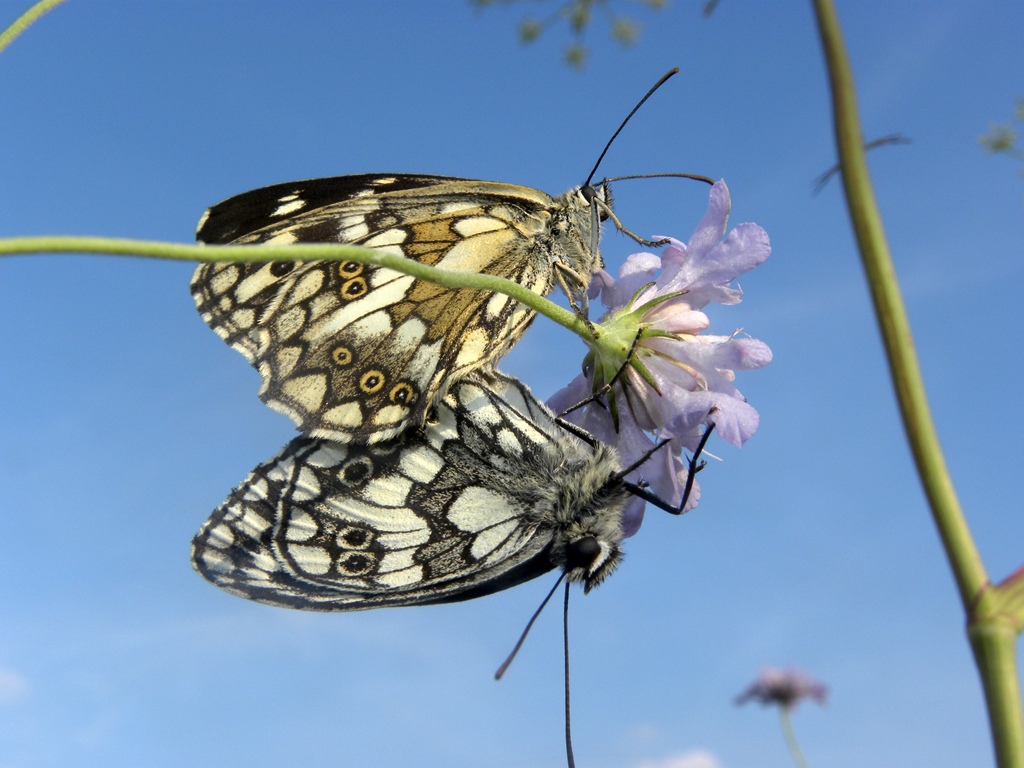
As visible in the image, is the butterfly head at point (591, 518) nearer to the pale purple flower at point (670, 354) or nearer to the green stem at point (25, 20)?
the pale purple flower at point (670, 354)

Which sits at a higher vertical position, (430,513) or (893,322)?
(430,513)

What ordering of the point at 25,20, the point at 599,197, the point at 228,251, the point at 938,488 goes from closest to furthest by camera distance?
the point at 938,488 → the point at 228,251 → the point at 25,20 → the point at 599,197

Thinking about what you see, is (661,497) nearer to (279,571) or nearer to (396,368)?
(396,368)

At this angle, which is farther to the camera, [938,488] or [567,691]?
[567,691]

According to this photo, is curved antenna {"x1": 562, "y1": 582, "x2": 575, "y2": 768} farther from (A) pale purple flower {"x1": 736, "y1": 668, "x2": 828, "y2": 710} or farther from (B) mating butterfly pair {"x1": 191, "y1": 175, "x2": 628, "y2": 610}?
(A) pale purple flower {"x1": 736, "y1": 668, "x2": 828, "y2": 710}

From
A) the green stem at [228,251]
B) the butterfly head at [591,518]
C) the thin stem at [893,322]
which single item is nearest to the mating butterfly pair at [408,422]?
the butterfly head at [591,518]

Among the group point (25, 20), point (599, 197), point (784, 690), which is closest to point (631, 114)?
point (599, 197)

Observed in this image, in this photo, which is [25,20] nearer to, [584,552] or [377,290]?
[377,290]
